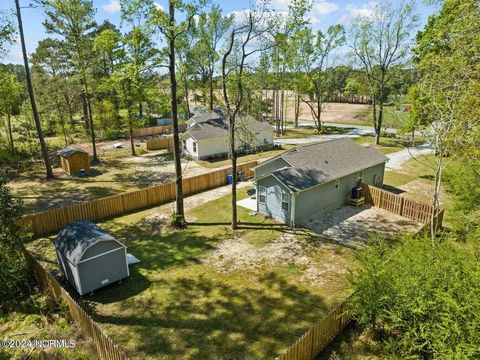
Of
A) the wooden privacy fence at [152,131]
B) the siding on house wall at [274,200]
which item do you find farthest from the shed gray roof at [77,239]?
the wooden privacy fence at [152,131]

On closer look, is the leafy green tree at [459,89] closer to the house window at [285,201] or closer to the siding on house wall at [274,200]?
the house window at [285,201]

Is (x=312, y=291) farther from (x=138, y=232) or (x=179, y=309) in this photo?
(x=138, y=232)

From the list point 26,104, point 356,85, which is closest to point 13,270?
point 26,104

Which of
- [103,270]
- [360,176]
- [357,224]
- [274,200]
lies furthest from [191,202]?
[360,176]

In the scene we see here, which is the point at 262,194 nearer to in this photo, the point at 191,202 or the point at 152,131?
the point at 191,202

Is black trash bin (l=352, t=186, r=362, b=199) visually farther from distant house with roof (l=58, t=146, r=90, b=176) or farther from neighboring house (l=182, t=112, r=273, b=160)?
distant house with roof (l=58, t=146, r=90, b=176)

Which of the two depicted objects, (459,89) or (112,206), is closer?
(459,89)
